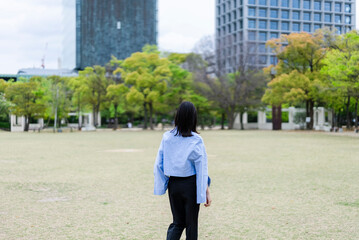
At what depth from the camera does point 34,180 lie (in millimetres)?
10047

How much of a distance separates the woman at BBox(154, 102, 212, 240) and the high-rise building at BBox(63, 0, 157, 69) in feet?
335

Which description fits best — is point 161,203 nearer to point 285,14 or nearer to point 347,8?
point 285,14

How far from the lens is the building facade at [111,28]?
10362 centimetres

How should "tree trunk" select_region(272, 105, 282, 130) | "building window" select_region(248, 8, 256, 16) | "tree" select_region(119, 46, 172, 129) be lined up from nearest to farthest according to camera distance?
"tree" select_region(119, 46, 172, 129) → "tree trunk" select_region(272, 105, 282, 130) → "building window" select_region(248, 8, 256, 16)

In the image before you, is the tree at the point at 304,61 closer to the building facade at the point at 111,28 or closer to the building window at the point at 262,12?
the building window at the point at 262,12

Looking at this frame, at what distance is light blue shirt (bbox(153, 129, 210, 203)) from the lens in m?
3.52

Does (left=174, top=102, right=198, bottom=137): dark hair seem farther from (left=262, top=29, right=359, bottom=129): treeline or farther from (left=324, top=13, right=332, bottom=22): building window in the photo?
(left=324, top=13, right=332, bottom=22): building window

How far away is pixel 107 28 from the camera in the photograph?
10900 centimetres

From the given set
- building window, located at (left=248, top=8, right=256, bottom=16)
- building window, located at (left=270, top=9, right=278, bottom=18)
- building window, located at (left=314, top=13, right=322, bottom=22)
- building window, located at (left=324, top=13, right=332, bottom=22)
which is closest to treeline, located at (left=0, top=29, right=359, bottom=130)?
building window, located at (left=248, top=8, right=256, bottom=16)

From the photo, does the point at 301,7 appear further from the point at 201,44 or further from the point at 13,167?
the point at 13,167

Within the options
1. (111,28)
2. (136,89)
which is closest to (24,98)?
(136,89)

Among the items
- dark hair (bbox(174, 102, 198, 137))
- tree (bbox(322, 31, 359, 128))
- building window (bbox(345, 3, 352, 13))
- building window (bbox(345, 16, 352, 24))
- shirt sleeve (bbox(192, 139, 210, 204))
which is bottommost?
shirt sleeve (bbox(192, 139, 210, 204))

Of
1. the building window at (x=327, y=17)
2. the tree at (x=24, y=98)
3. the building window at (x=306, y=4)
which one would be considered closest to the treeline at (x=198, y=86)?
the tree at (x=24, y=98)

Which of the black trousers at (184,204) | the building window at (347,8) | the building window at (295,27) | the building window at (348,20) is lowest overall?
the black trousers at (184,204)
